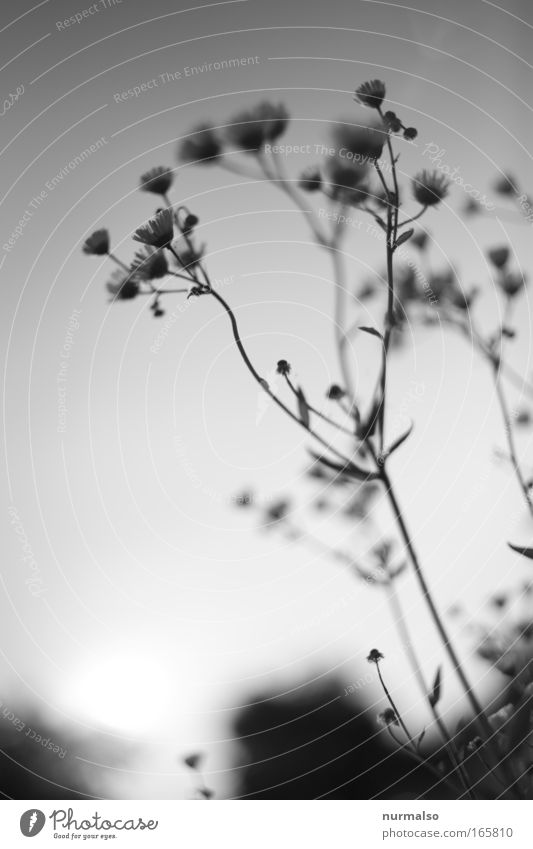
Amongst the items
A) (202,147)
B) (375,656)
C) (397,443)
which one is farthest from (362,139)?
(375,656)

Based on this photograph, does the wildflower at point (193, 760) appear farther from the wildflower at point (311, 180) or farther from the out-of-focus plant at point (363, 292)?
the wildflower at point (311, 180)

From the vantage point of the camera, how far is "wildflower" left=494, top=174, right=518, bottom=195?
0.56 meters

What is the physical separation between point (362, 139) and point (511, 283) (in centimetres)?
17

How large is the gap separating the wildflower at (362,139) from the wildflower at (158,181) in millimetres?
134

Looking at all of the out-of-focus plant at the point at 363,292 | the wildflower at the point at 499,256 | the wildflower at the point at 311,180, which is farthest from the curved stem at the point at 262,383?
the wildflower at the point at 499,256

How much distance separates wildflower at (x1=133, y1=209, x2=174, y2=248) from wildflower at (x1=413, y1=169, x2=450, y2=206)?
0.19 meters

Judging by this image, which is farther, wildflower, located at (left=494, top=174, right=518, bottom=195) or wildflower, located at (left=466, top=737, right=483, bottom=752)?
wildflower, located at (left=494, top=174, right=518, bottom=195)

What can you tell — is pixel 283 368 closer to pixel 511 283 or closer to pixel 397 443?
pixel 397 443

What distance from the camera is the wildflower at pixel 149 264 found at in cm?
49

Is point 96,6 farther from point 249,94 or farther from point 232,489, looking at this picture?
point 232,489

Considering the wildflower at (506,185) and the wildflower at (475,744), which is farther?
the wildflower at (506,185)

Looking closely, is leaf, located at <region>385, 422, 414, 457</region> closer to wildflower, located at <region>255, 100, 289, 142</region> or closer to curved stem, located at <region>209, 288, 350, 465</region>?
curved stem, located at <region>209, 288, 350, 465</region>

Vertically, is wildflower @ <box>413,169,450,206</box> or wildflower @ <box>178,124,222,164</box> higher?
wildflower @ <box>178,124,222,164</box>

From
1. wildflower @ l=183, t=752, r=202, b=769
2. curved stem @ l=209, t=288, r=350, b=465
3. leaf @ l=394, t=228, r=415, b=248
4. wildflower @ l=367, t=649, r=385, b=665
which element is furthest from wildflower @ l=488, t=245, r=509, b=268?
wildflower @ l=183, t=752, r=202, b=769
